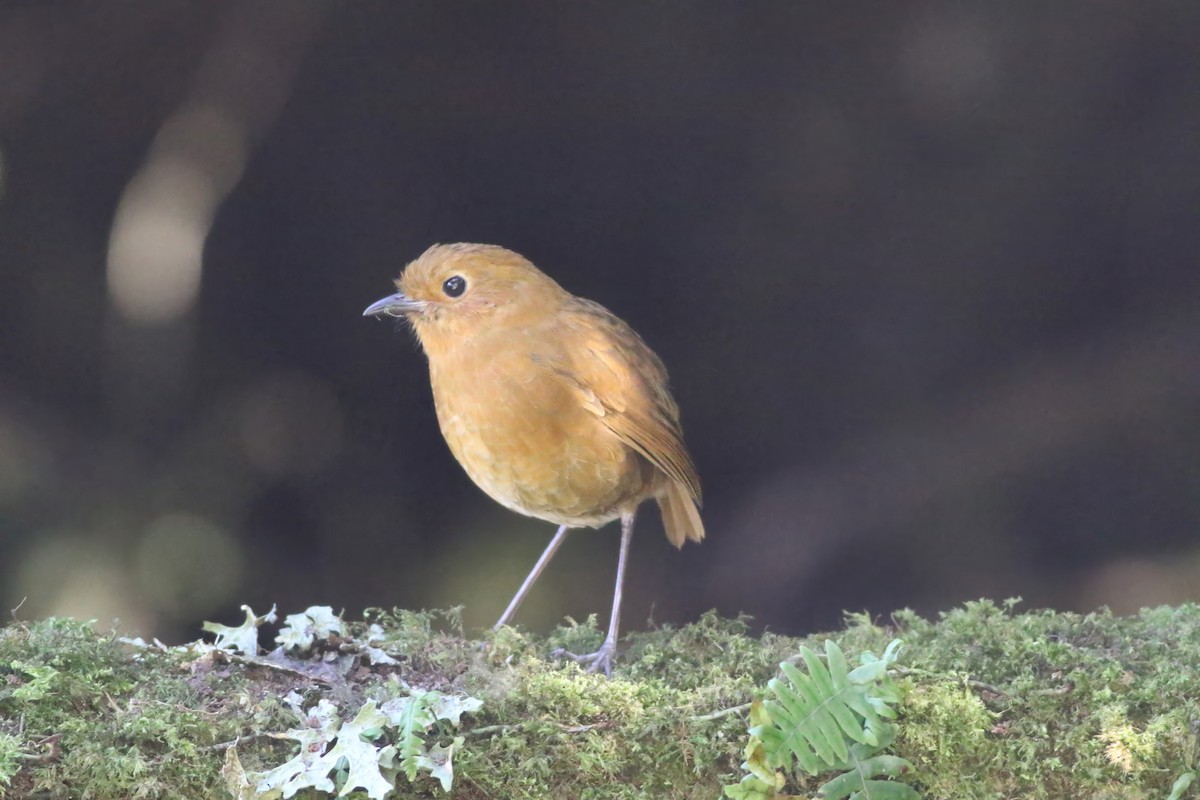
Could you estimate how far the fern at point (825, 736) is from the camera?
5.62 feet

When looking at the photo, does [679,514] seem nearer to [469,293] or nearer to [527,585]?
[527,585]

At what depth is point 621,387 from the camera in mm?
2525

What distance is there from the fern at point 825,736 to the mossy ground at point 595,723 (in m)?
0.08

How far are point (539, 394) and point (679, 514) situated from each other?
581 mm

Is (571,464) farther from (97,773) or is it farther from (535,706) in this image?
(97,773)

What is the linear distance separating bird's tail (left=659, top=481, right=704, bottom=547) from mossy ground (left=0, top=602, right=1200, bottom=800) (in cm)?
71

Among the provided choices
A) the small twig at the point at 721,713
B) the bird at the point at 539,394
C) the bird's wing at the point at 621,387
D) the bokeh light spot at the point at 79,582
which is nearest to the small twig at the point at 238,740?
the small twig at the point at 721,713

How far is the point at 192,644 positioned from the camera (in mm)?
2168

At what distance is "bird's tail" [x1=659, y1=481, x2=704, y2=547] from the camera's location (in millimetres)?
2779

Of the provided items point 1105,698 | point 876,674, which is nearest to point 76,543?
point 876,674

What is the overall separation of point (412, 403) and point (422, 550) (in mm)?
467

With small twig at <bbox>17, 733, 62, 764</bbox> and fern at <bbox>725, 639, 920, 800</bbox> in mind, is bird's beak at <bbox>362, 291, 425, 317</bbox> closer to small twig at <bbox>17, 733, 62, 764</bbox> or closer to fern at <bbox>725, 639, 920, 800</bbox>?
small twig at <bbox>17, 733, 62, 764</bbox>

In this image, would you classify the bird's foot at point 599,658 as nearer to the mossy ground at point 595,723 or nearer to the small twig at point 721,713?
the mossy ground at point 595,723

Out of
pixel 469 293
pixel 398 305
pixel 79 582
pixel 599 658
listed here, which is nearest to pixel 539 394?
pixel 469 293
